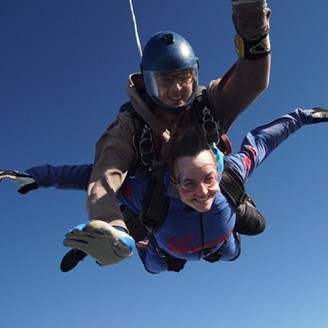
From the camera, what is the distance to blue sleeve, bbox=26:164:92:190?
354 cm

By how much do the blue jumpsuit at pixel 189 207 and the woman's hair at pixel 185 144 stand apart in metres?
0.15

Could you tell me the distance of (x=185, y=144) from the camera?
310cm

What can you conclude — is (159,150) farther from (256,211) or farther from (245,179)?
(256,211)

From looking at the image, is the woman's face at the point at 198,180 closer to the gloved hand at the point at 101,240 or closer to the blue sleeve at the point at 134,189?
the blue sleeve at the point at 134,189

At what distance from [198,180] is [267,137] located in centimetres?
119

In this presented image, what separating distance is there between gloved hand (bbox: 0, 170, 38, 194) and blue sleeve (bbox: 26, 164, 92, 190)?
4cm

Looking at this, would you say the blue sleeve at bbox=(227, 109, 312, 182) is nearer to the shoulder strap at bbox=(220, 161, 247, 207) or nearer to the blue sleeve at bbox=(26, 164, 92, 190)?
the shoulder strap at bbox=(220, 161, 247, 207)

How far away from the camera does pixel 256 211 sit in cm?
416

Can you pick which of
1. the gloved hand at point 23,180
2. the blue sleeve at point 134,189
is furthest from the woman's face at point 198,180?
the gloved hand at point 23,180

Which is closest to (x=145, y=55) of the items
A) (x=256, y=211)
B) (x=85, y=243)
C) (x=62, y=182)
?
(x=62, y=182)

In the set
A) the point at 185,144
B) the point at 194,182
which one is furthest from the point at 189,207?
the point at 185,144

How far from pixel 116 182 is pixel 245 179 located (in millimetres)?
1386

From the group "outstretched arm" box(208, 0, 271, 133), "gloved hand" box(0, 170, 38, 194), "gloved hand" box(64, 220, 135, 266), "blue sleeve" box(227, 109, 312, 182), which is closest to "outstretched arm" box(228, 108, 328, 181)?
"blue sleeve" box(227, 109, 312, 182)

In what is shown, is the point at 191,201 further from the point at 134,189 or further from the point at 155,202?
the point at 134,189
